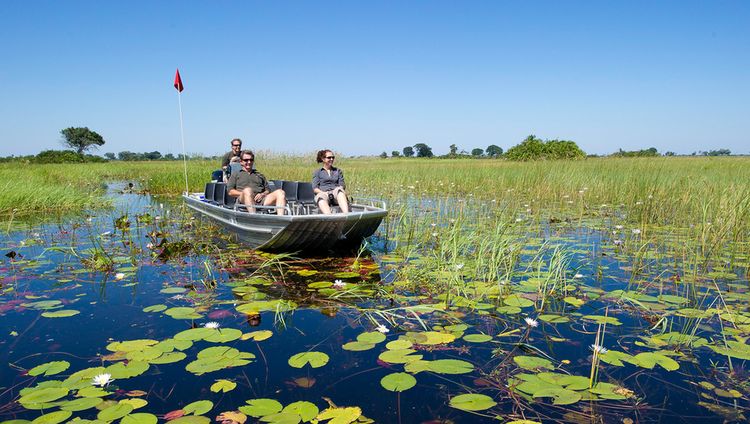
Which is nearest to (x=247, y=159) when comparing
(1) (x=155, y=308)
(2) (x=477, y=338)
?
(1) (x=155, y=308)

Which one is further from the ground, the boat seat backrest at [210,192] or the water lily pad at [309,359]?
the boat seat backrest at [210,192]

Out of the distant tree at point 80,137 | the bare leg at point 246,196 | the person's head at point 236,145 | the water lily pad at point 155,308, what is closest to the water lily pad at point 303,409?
the water lily pad at point 155,308

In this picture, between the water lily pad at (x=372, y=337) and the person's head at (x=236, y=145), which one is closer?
the water lily pad at (x=372, y=337)

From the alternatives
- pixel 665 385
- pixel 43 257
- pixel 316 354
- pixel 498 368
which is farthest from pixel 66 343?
pixel 665 385

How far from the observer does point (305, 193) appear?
8336 millimetres

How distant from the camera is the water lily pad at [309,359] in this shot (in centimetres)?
312

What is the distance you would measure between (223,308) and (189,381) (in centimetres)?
153

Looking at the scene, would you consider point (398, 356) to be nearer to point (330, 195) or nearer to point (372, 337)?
point (372, 337)

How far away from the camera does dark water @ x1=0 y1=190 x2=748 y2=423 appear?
261 cm

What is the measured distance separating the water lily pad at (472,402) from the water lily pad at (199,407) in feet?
4.70

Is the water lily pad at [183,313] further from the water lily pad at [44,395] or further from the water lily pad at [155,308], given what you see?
the water lily pad at [44,395]

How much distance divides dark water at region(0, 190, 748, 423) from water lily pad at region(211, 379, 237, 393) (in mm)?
41

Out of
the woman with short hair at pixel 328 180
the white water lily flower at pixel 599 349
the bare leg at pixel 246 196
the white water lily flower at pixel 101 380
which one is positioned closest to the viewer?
the white water lily flower at pixel 101 380

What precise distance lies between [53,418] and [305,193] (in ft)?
20.1
